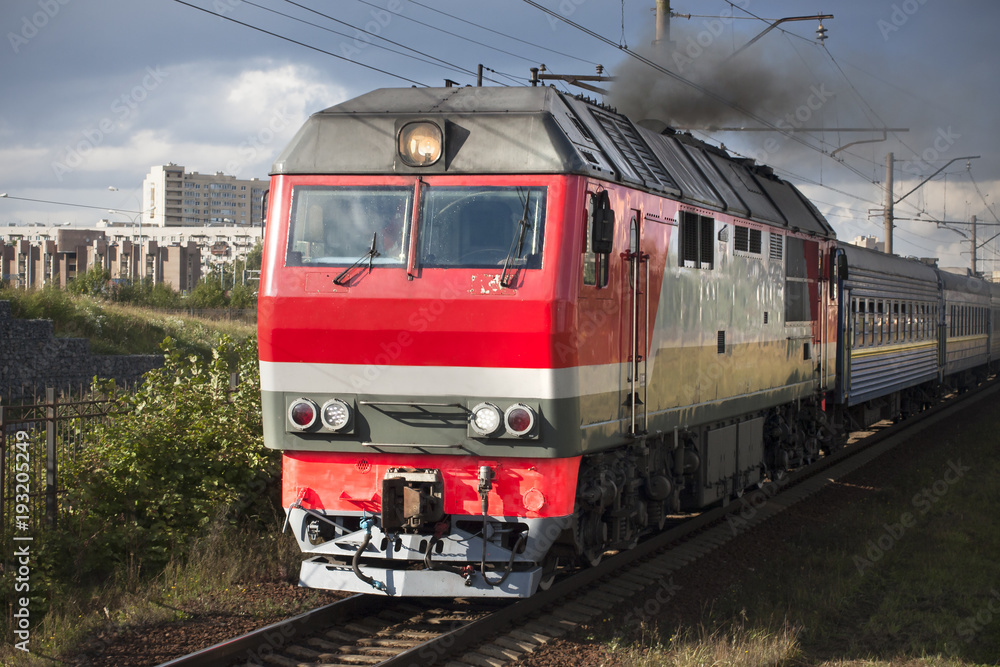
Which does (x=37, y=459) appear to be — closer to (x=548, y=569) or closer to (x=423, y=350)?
(x=423, y=350)

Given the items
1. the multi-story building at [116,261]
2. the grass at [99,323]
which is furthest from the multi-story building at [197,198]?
the grass at [99,323]

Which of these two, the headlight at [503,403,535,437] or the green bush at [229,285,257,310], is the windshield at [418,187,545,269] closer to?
the headlight at [503,403,535,437]

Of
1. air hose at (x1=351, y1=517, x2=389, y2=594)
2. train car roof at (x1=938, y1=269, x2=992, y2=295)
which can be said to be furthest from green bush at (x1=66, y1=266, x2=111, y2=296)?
air hose at (x1=351, y1=517, x2=389, y2=594)

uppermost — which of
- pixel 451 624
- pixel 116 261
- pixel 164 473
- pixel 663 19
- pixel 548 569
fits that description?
pixel 116 261

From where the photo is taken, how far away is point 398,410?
691 cm

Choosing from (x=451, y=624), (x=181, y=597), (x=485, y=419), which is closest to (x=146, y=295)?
(x=181, y=597)

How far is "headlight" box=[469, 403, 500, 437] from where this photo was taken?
6750 millimetres

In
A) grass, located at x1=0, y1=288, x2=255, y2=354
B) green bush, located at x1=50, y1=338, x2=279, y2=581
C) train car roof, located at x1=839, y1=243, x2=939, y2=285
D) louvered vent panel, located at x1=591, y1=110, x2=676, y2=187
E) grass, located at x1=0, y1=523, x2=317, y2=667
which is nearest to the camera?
grass, located at x1=0, y1=523, x2=317, y2=667

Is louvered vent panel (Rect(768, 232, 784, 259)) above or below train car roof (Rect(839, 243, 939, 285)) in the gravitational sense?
below

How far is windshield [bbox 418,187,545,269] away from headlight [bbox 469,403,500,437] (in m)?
1.00

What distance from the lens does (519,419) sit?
22.1ft

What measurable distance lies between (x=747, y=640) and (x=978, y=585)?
2.97 metres

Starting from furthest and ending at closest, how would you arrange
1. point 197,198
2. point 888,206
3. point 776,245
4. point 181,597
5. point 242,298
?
point 197,198 < point 242,298 < point 888,206 < point 776,245 < point 181,597

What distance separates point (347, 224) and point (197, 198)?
18702 cm
